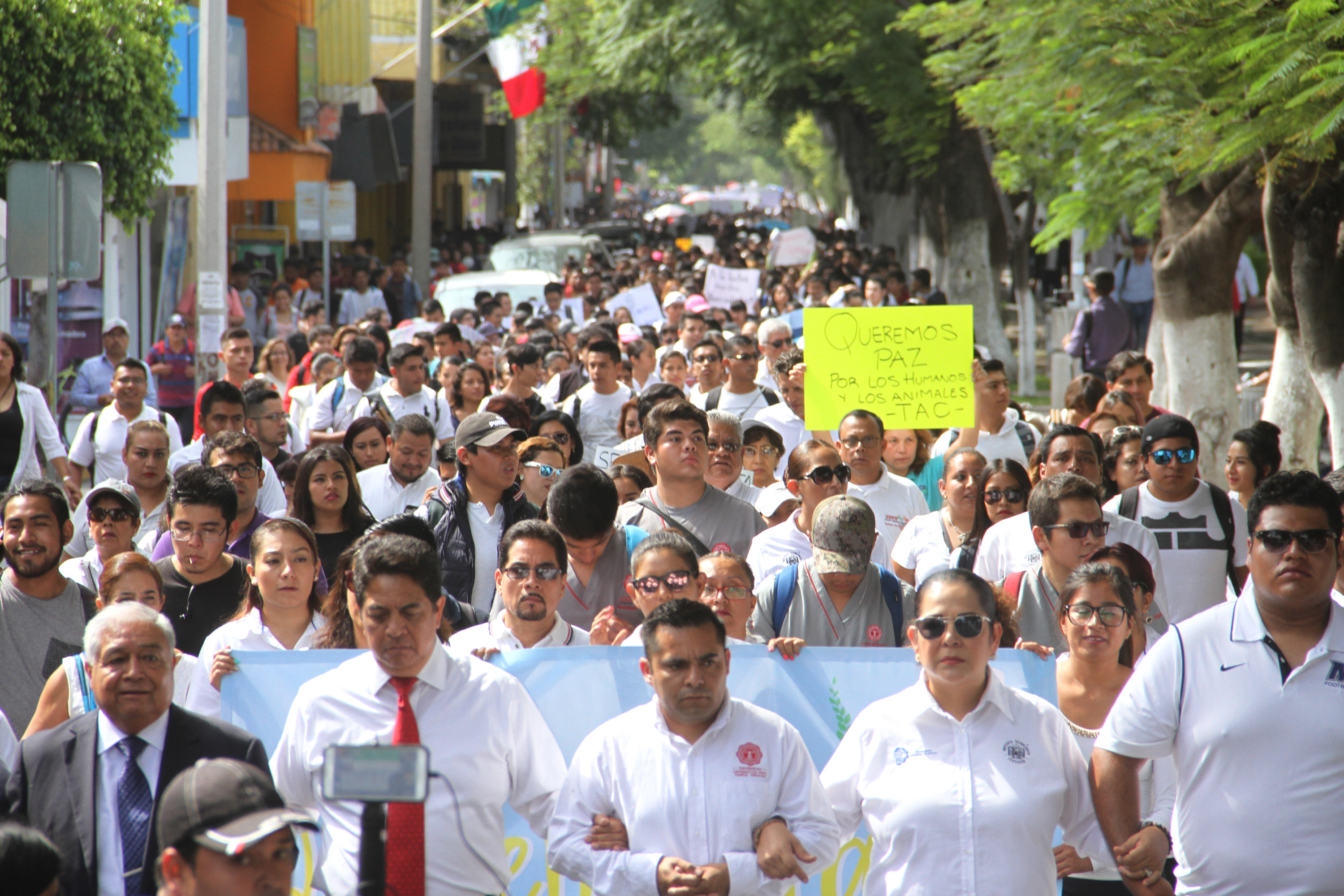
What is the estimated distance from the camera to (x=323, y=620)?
5.51 metres

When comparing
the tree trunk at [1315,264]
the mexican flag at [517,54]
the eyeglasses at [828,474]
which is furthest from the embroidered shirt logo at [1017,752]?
the mexican flag at [517,54]

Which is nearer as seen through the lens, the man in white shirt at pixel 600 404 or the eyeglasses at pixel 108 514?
the eyeglasses at pixel 108 514

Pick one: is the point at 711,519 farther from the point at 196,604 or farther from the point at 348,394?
the point at 348,394

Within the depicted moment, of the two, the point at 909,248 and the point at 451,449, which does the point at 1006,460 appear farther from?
the point at 909,248

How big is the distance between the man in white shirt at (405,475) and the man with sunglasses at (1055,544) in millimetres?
3339

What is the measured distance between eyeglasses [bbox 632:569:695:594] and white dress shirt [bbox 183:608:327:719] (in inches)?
48.3

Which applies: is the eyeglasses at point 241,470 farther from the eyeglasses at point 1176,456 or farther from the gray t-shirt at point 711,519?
the eyeglasses at point 1176,456

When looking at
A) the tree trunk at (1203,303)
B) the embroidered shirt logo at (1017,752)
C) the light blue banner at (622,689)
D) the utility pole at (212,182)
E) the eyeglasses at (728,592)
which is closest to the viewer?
A: the embroidered shirt logo at (1017,752)

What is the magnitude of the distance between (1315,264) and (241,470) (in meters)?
6.64

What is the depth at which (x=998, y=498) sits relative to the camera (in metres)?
6.66

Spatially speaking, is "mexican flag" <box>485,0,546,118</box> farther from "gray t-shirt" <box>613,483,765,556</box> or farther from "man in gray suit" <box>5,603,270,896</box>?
"man in gray suit" <box>5,603,270,896</box>

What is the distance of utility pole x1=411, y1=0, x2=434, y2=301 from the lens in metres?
23.2

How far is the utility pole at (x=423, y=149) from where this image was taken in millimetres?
23156

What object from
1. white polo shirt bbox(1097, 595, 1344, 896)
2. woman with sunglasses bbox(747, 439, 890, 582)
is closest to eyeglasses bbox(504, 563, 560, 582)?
woman with sunglasses bbox(747, 439, 890, 582)
